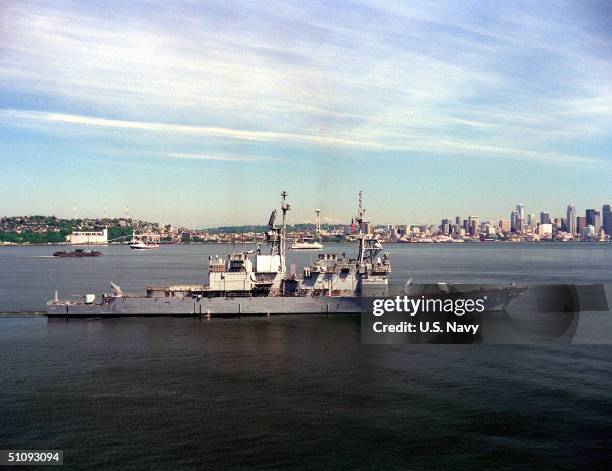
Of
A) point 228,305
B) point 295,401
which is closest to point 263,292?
point 228,305

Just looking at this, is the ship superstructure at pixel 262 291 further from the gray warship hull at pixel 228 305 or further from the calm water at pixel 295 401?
the calm water at pixel 295 401

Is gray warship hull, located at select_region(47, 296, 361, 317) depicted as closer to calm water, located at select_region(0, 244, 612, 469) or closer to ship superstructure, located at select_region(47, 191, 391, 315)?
ship superstructure, located at select_region(47, 191, 391, 315)

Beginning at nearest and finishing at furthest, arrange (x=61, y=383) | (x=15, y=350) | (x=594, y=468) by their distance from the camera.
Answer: (x=594, y=468) < (x=61, y=383) < (x=15, y=350)

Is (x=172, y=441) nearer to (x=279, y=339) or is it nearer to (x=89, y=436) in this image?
(x=89, y=436)

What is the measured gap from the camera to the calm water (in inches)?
936

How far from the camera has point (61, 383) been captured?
3262 centimetres

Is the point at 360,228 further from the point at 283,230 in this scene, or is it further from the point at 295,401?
the point at 295,401

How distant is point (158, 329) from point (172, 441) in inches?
987

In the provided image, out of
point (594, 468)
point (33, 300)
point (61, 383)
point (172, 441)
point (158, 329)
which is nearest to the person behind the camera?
point (594, 468)

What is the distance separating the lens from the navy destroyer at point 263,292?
179 ft

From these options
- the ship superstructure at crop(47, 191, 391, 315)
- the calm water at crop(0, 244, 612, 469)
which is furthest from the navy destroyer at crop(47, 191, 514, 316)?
the calm water at crop(0, 244, 612, 469)

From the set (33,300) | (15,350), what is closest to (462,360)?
(15,350)

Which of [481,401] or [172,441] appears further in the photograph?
[481,401]

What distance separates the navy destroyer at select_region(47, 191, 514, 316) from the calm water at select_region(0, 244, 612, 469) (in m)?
7.08
